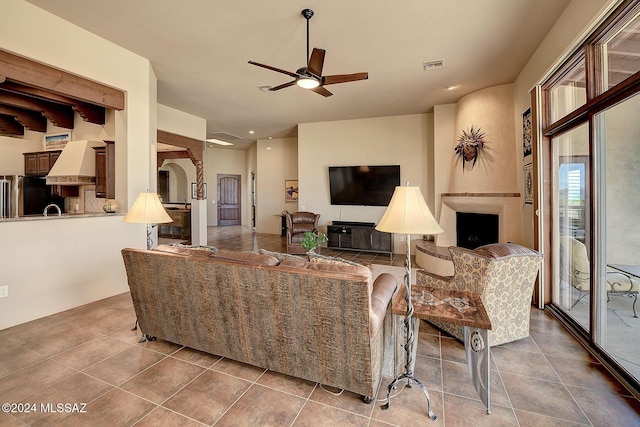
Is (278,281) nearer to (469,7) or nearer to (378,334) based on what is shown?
(378,334)

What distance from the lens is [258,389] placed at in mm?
1940

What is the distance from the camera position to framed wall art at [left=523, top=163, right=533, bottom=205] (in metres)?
3.67

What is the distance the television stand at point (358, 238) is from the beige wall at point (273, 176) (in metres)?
2.67

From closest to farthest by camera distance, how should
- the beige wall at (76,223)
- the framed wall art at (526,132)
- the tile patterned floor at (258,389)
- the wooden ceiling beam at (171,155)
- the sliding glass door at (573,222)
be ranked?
1. the tile patterned floor at (258,389)
2. the sliding glass door at (573,222)
3. the beige wall at (76,223)
4. the framed wall art at (526,132)
5. the wooden ceiling beam at (171,155)

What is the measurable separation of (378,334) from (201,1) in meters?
3.38

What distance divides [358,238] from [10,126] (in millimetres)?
6913

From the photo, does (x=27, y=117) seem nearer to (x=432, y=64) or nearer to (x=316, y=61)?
(x=316, y=61)

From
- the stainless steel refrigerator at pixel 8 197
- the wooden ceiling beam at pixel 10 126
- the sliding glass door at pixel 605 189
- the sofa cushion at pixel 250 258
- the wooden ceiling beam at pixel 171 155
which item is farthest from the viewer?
the wooden ceiling beam at pixel 171 155

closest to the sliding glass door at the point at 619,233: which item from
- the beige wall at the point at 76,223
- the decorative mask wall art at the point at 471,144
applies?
the decorative mask wall art at the point at 471,144

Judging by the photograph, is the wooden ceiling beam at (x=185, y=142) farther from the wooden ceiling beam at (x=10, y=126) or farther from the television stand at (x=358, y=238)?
the television stand at (x=358, y=238)

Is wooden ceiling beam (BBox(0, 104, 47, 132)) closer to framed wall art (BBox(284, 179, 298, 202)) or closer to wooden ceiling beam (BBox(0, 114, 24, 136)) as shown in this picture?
wooden ceiling beam (BBox(0, 114, 24, 136))

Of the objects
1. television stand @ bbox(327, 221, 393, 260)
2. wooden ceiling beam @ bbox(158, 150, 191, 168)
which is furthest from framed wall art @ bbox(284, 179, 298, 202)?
wooden ceiling beam @ bbox(158, 150, 191, 168)

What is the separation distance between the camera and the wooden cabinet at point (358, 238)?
6.21m

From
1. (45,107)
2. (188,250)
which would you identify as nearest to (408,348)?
(188,250)
